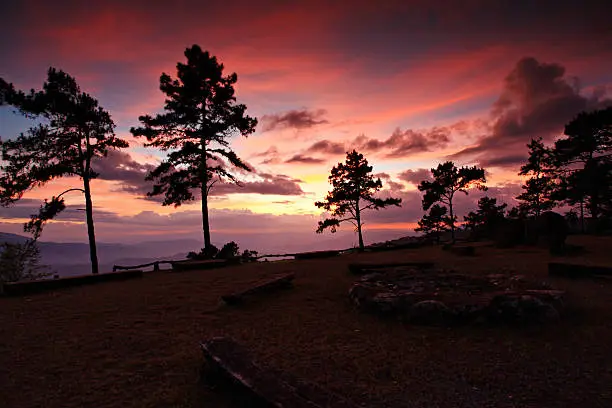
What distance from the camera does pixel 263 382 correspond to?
334 cm

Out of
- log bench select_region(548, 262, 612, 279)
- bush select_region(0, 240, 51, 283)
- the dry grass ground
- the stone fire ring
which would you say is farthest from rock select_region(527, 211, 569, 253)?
bush select_region(0, 240, 51, 283)

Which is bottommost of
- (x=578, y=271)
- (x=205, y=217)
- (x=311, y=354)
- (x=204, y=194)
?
(x=311, y=354)

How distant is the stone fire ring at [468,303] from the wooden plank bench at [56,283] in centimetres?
1011

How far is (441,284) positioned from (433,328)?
2.69 meters

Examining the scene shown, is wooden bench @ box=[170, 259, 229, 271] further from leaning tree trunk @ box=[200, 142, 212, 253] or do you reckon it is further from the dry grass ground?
the dry grass ground

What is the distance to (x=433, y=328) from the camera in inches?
232

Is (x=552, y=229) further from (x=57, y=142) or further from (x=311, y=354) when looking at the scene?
(x=57, y=142)

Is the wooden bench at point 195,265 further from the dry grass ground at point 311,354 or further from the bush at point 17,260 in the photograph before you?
the bush at point 17,260

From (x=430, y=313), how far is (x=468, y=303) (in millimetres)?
714

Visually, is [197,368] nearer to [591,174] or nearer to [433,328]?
[433,328]

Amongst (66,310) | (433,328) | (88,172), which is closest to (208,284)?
(66,310)

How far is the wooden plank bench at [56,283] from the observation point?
34.4 feet

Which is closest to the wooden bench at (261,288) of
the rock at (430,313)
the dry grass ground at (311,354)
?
the dry grass ground at (311,354)

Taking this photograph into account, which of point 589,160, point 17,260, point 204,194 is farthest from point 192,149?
point 589,160
